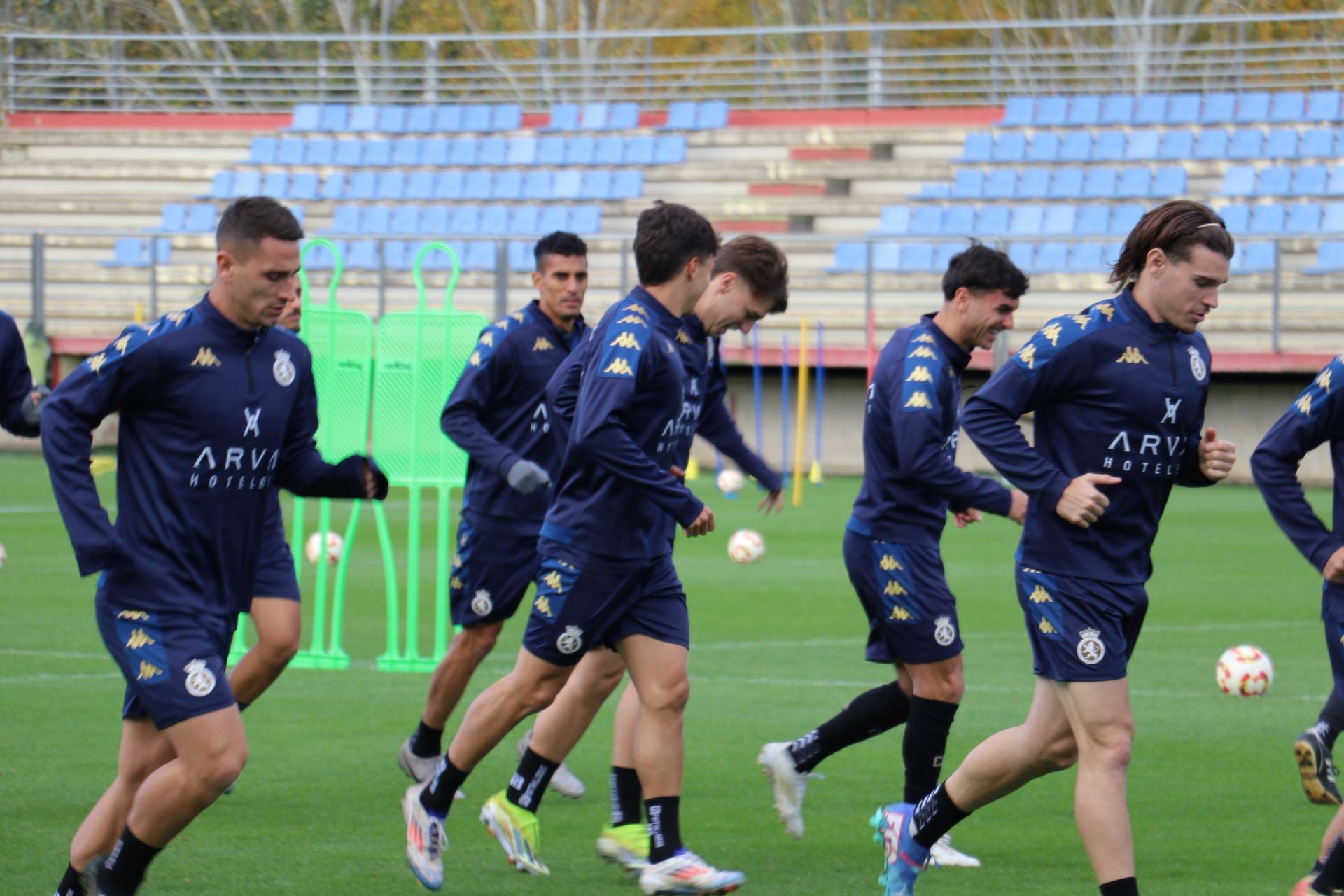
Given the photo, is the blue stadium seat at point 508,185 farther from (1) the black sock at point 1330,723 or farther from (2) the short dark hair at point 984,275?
(1) the black sock at point 1330,723

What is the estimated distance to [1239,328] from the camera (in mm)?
23172

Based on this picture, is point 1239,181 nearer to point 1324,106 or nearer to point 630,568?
point 1324,106

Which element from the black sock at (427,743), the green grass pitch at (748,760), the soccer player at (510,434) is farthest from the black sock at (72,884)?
the soccer player at (510,434)

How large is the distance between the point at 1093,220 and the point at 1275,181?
2.51m

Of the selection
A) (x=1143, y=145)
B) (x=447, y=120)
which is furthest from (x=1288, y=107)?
(x=447, y=120)

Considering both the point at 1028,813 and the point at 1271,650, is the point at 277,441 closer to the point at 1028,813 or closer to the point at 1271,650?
the point at 1028,813

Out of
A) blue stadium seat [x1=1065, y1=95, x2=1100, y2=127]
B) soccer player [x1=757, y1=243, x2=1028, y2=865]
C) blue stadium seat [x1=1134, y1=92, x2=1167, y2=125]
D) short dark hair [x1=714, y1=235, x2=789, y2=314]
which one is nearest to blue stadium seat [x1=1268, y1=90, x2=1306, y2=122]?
blue stadium seat [x1=1134, y1=92, x2=1167, y2=125]

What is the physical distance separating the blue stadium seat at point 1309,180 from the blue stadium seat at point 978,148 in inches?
188

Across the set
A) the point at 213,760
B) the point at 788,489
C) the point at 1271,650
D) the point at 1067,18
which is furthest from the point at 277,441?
the point at 1067,18

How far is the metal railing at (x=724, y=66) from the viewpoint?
1209 inches

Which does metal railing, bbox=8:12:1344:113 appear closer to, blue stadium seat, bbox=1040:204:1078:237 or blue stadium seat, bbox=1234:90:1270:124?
blue stadium seat, bbox=1234:90:1270:124

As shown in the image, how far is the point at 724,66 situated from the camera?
40.9 metres

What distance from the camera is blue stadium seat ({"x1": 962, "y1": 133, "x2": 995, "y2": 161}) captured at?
28.8m

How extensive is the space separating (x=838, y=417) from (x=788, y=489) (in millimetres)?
2598
